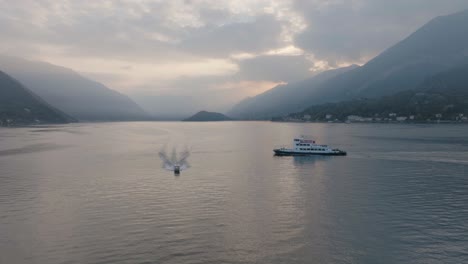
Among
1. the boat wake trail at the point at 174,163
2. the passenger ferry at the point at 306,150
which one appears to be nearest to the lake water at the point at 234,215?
the boat wake trail at the point at 174,163

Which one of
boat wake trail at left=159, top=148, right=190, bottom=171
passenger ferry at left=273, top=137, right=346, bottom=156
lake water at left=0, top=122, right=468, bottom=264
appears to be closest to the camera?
lake water at left=0, top=122, right=468, bottom=264

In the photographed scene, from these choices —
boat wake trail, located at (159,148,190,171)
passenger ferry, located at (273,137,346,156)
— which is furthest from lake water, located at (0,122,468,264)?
passenger ferry, located at (273,137,346,156)

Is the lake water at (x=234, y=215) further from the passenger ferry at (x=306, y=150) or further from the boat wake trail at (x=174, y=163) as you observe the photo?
the passenger ferry at (x=306, y=150)

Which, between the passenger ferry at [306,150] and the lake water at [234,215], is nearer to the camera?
Answer: the lake water at [234,215]

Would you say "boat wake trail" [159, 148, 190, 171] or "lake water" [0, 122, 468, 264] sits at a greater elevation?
"boat wake trail" [159, 148, 190, 171]

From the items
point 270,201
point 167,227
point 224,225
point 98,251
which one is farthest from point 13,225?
point 270,201

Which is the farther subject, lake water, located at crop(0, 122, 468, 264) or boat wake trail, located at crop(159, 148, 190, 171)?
boat wake trail, located at crop(159, 148, 190, 171)

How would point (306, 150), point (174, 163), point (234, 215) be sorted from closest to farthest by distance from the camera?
point (234, 215) → point (174, 163) → point (306, 150)

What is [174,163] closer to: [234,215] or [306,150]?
[306,150]

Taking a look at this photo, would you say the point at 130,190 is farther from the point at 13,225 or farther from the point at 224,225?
the point at 224,225

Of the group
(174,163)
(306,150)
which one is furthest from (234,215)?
(306,150)

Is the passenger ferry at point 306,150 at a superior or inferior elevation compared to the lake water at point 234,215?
superior

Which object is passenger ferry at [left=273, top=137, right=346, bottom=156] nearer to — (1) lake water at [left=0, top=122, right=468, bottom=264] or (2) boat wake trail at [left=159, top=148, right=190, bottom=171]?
(1) lake water at [left=0, top=122, right=468, bottom=264]
